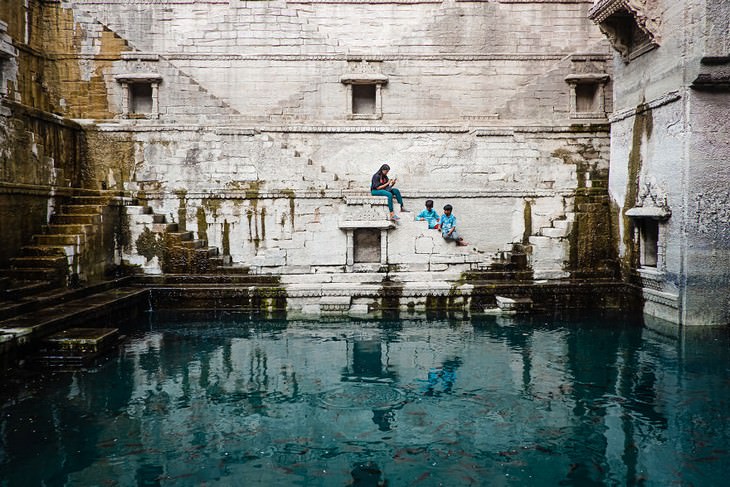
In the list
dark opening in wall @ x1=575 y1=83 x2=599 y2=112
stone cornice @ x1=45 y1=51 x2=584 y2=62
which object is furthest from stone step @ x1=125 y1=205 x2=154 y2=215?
dark opening in wall @ x1=575 y1=83 x2=599 y2=112

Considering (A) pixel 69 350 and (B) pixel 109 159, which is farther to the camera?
(B) pixel 109 159

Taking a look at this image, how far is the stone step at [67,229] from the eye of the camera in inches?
377

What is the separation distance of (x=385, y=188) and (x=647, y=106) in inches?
197

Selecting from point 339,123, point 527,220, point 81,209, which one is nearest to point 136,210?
point 81,209

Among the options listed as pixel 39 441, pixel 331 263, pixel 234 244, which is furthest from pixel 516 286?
pixel 39 441

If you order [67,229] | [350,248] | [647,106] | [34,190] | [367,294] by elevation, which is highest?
[647,106]

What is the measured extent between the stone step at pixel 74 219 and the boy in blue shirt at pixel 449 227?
651cm

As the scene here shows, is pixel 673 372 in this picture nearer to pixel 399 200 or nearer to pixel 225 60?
pixel 399 200

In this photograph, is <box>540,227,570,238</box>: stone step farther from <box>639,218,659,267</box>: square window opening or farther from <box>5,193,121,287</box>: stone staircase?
<box>5,193,121,287</box>: stone staircase

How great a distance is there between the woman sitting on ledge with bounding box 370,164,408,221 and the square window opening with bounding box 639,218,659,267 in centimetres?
454

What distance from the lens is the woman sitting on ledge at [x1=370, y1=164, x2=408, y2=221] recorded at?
35.8ft

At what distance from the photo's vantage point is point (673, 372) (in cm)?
667

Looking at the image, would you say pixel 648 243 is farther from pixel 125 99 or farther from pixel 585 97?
pixel 125 99

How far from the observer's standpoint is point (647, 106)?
9.66 metres
